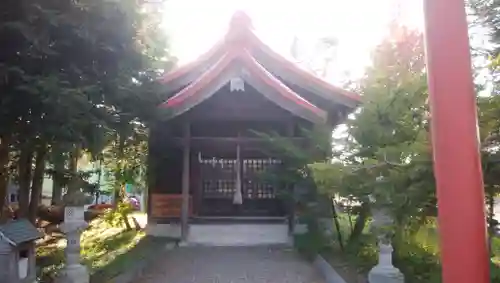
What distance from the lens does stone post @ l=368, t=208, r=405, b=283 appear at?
198 inches

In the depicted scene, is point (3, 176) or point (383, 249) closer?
point (383, 249)

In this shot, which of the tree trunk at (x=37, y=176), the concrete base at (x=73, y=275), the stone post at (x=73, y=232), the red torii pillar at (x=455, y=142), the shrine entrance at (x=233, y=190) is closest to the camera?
the red torii pillar at (x=455, y=142)

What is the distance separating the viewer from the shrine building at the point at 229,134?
345 inches

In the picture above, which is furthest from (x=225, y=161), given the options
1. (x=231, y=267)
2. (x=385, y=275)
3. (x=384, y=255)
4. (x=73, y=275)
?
(x=385, y=275)

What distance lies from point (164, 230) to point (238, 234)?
173 centimetres

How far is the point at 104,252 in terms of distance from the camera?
845 centimetres

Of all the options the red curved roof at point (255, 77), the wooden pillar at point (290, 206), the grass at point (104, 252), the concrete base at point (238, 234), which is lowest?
A: the grass at point (104, 252)

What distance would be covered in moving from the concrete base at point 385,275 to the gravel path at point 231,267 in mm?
1278

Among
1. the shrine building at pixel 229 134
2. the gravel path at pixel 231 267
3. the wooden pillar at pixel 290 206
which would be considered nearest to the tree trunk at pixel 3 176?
the gravel path at pixel 231 267

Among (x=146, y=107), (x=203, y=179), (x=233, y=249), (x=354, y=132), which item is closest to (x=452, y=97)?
(x=354, y=132)

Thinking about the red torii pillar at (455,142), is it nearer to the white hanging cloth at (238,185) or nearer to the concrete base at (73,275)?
A: the concrete base at (73,275)

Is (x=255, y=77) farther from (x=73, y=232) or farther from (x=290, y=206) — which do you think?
(x=73, y=232)

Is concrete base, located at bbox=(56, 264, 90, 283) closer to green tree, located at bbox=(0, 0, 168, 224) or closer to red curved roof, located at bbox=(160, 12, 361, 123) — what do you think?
green tree, located at bbox=(0, 0, 168, 224)

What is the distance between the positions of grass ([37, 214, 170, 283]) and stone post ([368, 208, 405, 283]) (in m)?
3.38
